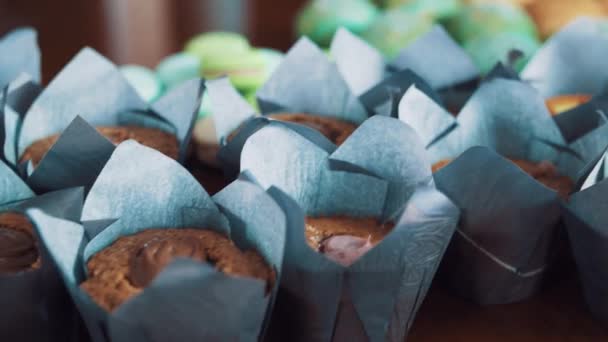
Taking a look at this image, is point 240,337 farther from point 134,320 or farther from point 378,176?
point 378,176

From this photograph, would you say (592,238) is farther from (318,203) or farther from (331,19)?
(331,19)

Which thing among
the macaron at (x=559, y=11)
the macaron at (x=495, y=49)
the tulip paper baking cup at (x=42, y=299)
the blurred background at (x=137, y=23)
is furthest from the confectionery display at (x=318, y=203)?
the blurred background at (x=137, y=23)

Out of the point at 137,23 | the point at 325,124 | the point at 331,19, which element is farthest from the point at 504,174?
the point at 137,23

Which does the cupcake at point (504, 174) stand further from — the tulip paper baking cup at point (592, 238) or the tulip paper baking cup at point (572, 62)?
the tulip paper baking cup at point (572, 62)

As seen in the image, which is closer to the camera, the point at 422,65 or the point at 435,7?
the point at 422,65

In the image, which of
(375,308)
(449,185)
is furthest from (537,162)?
(375,308)

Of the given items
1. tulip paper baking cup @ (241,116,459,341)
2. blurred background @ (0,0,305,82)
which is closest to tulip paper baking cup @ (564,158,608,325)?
tulip paper baking cup @ (241,116,459,341)
